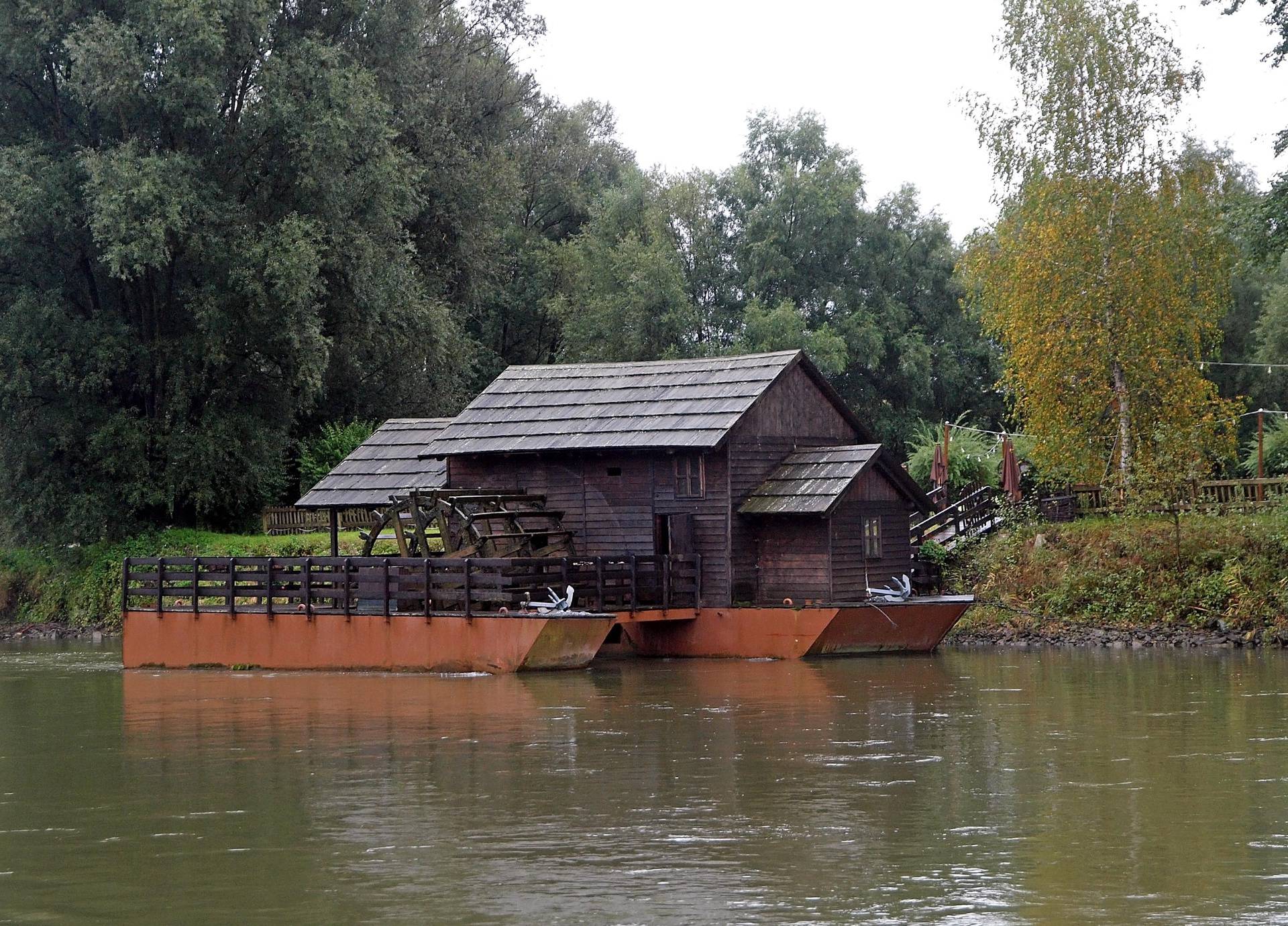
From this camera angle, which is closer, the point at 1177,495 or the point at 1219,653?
the point at 1219,653

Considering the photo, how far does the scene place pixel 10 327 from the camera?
4056 centimetres

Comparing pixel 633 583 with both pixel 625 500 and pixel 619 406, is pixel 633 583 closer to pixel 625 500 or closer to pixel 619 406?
pixel 625 500

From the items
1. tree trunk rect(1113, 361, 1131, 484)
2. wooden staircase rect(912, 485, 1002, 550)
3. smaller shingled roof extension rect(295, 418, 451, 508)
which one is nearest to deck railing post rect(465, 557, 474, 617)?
smaller shingled roof extension rect(295, 418, 451, 508)

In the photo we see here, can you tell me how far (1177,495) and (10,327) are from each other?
27.4 metres

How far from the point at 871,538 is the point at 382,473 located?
32.1ft

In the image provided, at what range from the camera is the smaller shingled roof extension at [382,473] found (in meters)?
31.7

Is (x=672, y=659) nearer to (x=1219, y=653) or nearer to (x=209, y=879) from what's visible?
(x=1219, y=653)

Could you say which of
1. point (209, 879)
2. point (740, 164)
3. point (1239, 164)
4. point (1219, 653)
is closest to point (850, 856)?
point (209, 879)

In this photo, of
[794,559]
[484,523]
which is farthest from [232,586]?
[794,559]

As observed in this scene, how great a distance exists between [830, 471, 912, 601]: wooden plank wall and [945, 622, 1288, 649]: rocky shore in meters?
2.96

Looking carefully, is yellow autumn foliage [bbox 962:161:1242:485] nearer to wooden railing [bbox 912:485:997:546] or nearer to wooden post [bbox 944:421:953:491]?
wooden railing [bbox 912:485:997:546]

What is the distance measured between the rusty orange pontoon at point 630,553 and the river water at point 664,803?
3069 mm

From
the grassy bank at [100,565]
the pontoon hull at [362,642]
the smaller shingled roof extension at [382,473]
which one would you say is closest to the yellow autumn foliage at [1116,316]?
the smaller shingled roof extension at [382,473]

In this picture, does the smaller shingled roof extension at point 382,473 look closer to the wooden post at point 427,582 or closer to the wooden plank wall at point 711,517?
the wooden post at point 427,582
